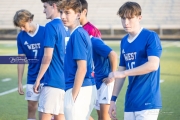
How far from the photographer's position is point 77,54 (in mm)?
5230

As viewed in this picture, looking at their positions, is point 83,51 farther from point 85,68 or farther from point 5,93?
point 5,93

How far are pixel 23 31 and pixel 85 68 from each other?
2034 mm

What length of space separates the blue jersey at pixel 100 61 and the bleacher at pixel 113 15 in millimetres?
21522

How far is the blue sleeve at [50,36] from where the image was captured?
6.33 metres

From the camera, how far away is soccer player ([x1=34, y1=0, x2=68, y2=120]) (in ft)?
20.9

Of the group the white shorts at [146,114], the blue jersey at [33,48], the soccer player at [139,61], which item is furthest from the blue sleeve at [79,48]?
the blue jersey at [33,48]

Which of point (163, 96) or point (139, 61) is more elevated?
point (139, 61)

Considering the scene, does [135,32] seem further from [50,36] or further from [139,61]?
[50,36]

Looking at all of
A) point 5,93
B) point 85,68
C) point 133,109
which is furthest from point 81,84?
point 5,93

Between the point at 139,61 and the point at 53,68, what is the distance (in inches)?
67.2

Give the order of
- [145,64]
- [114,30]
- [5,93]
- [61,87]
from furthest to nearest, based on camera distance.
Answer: [114,30] < [5,93] < [61,87] < [145,64]

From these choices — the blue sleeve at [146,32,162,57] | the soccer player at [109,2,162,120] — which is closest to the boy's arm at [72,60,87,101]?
the soccer player at [109,2,162,120]

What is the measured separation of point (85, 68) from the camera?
5.24 metres

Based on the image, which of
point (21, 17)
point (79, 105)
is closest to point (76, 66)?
point (79, 105)
